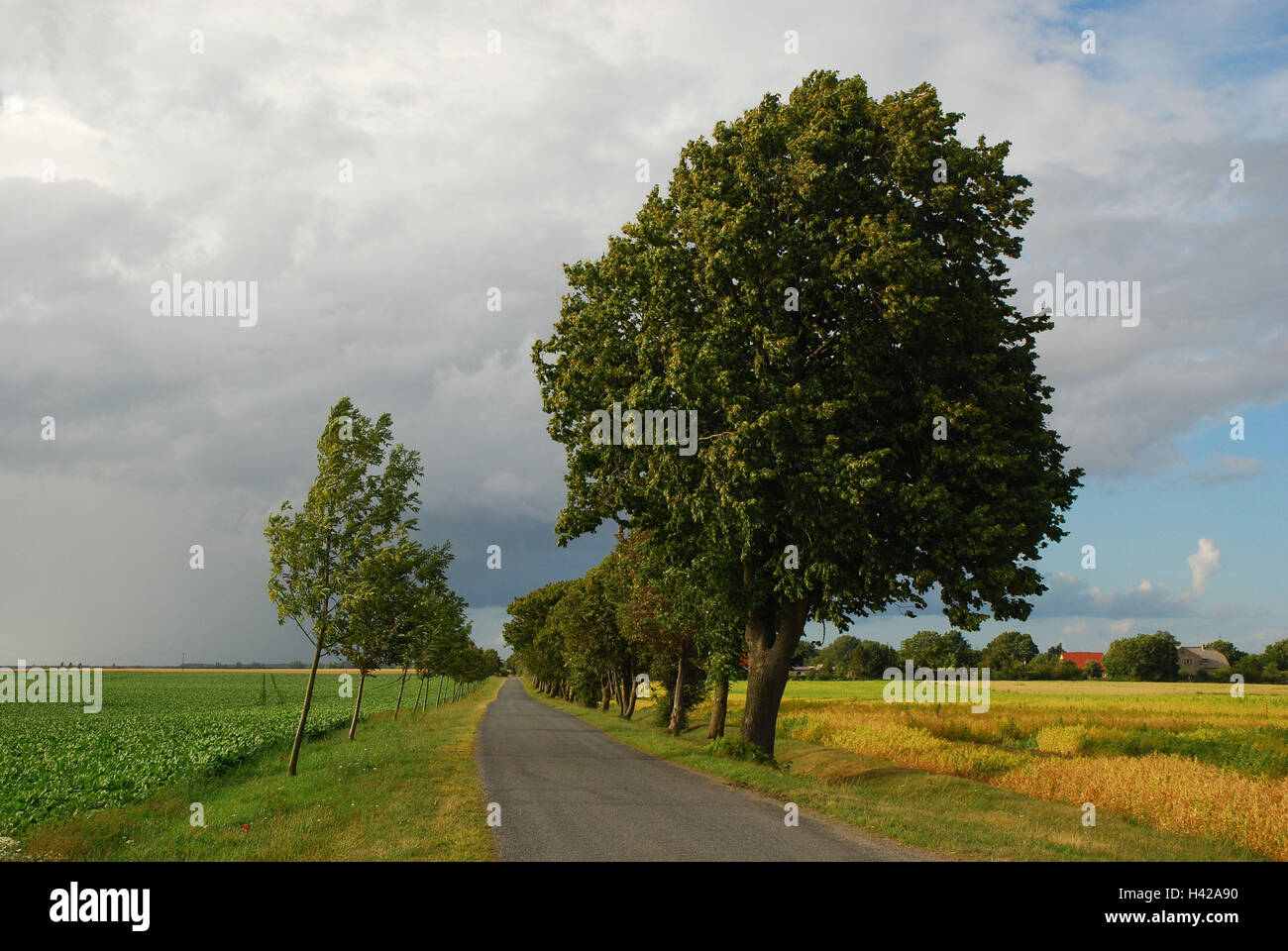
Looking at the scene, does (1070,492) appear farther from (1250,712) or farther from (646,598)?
(1250,712)

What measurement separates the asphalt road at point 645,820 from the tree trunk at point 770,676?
2.81m

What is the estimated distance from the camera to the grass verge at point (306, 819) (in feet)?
39.1

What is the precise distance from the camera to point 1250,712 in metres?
54.5

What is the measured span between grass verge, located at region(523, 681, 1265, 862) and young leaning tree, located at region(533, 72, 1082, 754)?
445 centimetres

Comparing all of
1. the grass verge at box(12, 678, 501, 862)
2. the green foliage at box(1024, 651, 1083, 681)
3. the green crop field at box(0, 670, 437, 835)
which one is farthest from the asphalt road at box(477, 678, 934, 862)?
the green foliage at box(1024, 651, 1083, 681)

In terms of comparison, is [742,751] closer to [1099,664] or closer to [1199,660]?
[1099,664]

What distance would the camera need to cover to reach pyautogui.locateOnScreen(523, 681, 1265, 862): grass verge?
40.0 ft

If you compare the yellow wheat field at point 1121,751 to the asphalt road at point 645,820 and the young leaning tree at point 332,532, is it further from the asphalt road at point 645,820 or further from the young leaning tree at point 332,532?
the young leaning tree at point 332,532

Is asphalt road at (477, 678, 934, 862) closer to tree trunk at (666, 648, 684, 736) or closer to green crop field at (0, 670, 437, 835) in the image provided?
green crop field at (0, 670, 437, 835)

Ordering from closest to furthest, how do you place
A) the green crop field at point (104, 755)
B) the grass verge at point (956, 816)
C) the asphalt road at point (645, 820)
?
the asphalt road at point (645, 820) → the grass verge at point (956, 816) → the green crop field at point (104, 755)

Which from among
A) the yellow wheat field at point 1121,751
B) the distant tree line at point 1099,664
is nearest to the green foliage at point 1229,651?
the distant tree line at point 1099,664

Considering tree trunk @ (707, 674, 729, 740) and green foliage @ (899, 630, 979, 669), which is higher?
tree trunk @ (707, 674, 729, 740)

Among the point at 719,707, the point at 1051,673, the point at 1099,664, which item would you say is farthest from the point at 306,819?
the point at 1099,664
